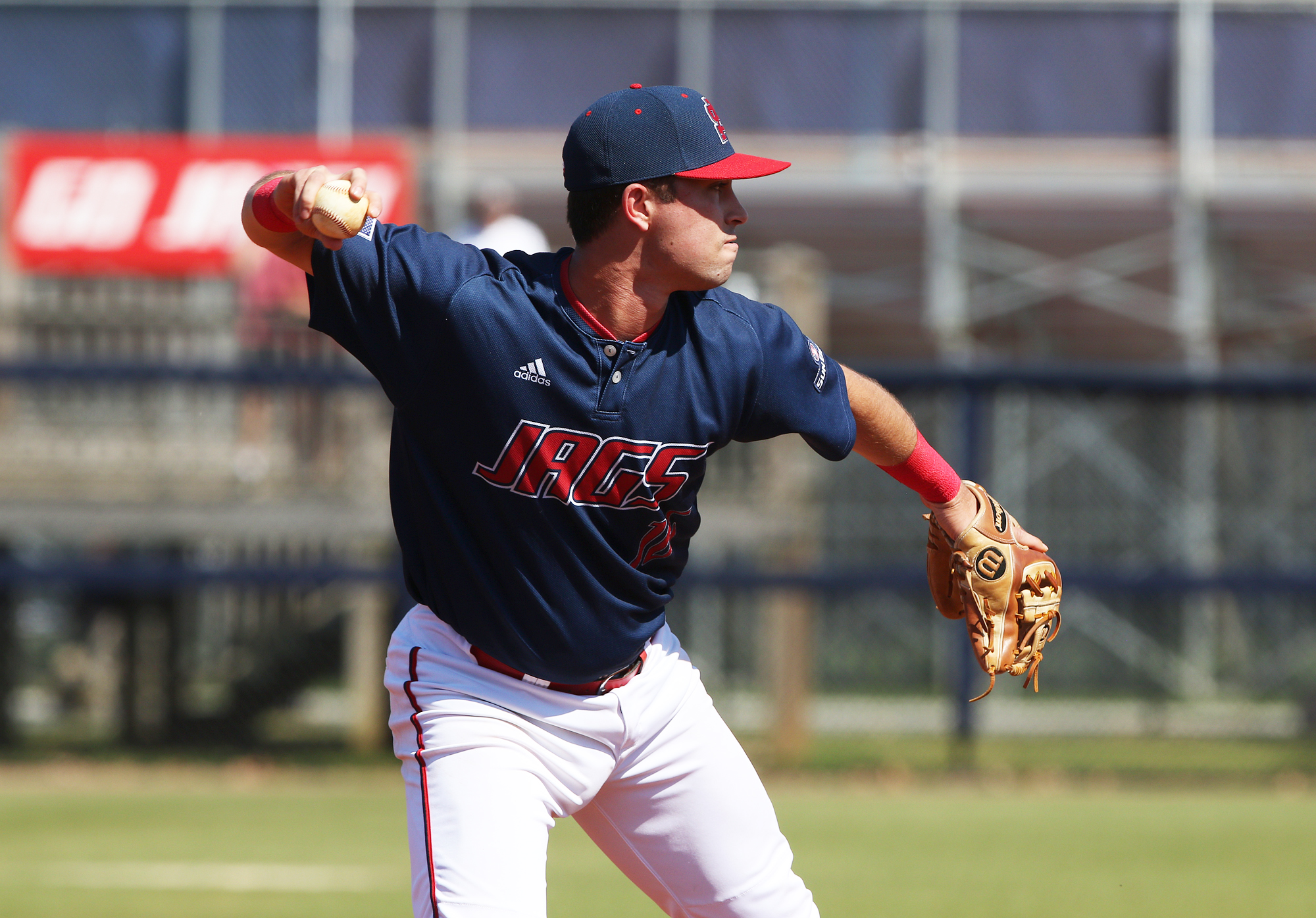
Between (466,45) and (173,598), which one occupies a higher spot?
(466,45)

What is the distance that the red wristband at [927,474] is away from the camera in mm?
3656

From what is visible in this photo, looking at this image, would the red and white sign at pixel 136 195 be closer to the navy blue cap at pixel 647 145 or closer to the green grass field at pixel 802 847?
the green grass field at pixel 802 847

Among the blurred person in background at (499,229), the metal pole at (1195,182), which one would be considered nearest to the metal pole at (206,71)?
the blurred person in background at (499,229)

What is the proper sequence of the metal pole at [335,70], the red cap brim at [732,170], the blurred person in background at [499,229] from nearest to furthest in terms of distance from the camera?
the red cap brim at [732,170], the blurred person in background at [499,229], the metal pole at [335,70]

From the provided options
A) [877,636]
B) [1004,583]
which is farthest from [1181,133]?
[1004,583]

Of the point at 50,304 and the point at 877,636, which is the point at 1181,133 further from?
the point at 50,304

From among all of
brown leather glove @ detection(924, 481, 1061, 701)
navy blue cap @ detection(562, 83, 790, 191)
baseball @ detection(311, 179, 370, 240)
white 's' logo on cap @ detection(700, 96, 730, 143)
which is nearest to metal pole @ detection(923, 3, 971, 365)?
brown leather glove @ detection(924, 481, 1061, 701)

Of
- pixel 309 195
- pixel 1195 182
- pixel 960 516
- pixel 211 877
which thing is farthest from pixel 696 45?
pixel 309 195

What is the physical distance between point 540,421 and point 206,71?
12.8m

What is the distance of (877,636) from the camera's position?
41.6ft

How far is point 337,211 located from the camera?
3023 millimetres

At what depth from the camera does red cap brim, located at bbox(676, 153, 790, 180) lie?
326 cm

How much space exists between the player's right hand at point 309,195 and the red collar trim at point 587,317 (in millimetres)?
422

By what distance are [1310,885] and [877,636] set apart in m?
6.60
